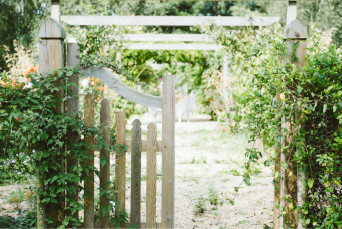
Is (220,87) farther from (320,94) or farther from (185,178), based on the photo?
(320,94)

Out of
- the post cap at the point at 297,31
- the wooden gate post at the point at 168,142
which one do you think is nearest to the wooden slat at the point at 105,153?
the wooden gate post at the point at 168,142

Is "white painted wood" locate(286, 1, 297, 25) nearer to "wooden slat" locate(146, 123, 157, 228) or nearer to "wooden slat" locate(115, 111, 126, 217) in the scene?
"wooden slat" locate(146, 123, 157, 228)

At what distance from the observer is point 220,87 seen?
9992mm

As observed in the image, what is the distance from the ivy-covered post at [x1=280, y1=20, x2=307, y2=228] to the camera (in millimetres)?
2740

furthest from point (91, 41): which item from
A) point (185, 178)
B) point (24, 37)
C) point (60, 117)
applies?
point (24, 37)

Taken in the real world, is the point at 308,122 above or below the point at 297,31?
below

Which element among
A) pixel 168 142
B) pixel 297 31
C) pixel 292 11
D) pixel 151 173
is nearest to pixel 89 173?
pixel 151 173

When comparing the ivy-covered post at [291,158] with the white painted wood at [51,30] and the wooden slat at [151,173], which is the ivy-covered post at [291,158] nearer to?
the wooden slat at [151,173]

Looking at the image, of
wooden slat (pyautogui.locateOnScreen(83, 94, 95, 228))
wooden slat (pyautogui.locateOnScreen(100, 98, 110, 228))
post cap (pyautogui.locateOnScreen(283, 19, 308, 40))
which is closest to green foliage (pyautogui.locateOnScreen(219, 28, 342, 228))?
post cap (pyautogui.locateOnScreen(283, 19, 308, 40))

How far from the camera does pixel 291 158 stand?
9.20 feet

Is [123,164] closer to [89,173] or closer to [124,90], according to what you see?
[89,173]

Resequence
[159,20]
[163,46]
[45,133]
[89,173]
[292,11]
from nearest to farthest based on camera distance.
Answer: [45,133]
[89,173]
[292,11]
[159,20]
[163,46]

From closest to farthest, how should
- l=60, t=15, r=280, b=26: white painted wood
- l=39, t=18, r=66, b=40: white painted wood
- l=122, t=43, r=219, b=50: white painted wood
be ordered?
l=39, t=18, r=66, b=40: white painted wood, l=60, t=15, r=280, b=26: white painted wood, l=122, t=43, r=219, b=50: white painted wood

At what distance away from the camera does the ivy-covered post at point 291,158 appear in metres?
2.74
